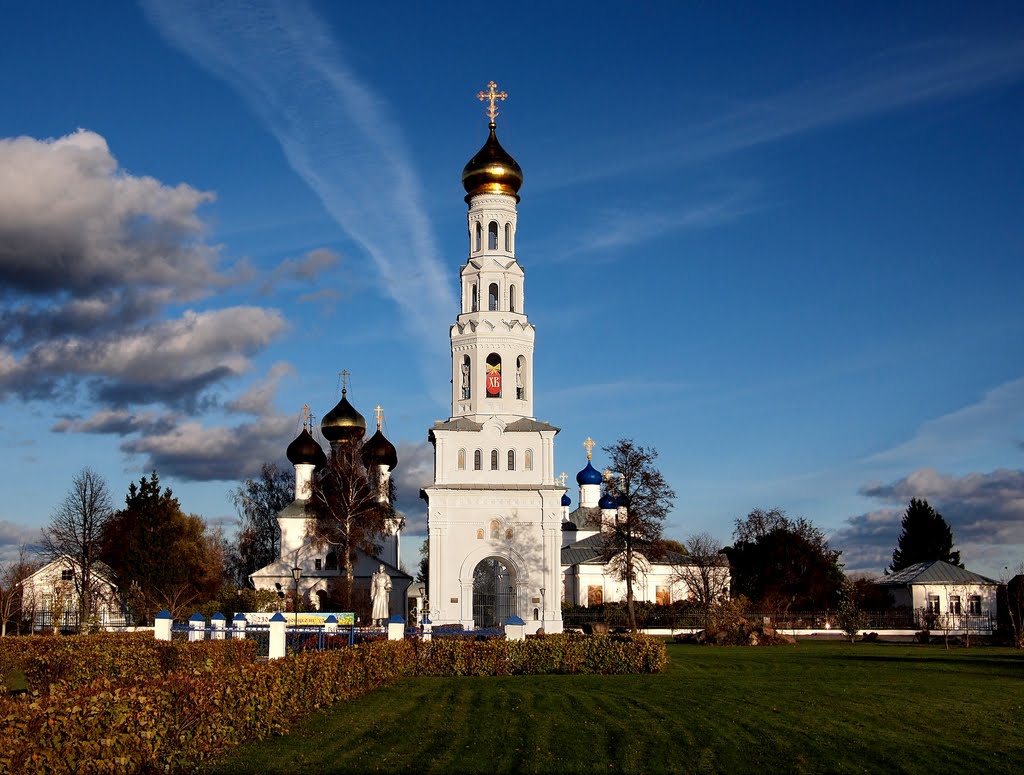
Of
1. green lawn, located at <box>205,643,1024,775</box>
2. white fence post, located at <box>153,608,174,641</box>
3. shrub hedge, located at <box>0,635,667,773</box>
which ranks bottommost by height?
green lawn, located at <box>205,643,1024,775</box>

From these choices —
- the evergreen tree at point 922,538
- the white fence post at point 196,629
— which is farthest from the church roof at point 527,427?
the evergreen tree at point 922,538

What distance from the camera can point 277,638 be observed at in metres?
19.5

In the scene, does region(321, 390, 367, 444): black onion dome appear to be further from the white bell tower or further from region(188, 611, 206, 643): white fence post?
region(188, 611, 206, 643): white fence post

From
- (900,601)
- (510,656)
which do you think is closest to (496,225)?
(510,656)

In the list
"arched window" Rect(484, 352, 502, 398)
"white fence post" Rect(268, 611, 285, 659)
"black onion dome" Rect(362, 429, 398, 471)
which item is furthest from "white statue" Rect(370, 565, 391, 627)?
"black onion dome" Rect(362, 429, 398, 471)

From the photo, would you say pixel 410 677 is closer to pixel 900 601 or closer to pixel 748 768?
pixel 748 768

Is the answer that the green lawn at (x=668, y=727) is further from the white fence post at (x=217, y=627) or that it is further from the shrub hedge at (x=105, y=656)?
the white fence post at (x=217, y=627)

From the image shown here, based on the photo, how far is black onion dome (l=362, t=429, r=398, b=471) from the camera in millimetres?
59812

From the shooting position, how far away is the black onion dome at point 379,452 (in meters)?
59.8

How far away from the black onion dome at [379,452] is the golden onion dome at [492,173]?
55.8ft

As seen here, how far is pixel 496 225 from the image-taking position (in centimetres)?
4962

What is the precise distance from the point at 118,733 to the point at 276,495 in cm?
6400

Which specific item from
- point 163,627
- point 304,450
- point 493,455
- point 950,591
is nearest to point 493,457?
point 493,455

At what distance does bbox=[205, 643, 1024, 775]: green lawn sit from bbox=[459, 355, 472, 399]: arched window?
1032 inches
